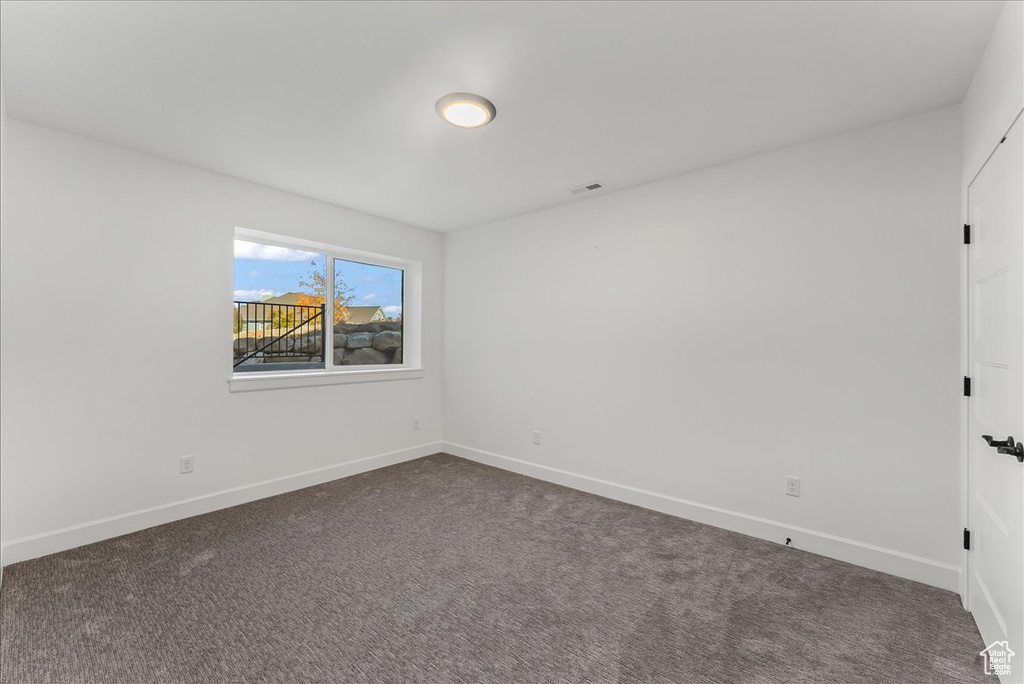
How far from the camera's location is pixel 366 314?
452 centimetres

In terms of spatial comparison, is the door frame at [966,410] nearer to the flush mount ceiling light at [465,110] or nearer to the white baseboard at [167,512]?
the flush mount ceiling light at [465,110]

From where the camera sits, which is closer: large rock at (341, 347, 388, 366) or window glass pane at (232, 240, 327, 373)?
window glass pane at (232, 240, 327, 373)

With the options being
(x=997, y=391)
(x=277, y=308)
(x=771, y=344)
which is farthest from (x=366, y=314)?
(x=997, y=391)

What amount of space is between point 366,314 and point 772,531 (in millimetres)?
3880

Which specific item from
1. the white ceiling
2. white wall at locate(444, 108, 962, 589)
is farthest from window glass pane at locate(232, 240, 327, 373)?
white wall at locate(444, 108, 962, 589)

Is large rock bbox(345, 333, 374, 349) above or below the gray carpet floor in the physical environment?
above

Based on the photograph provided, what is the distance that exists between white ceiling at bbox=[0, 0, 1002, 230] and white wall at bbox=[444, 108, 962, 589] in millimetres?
380

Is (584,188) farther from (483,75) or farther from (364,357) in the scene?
(364,357)

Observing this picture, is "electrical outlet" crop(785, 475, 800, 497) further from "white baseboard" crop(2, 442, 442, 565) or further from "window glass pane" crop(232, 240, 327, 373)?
"window glass pane" crop(232, 240, 327, 373)

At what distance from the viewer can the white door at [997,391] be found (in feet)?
4.93

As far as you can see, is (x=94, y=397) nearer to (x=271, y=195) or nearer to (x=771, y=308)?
(x=271, y=195)

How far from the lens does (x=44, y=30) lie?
68.8 inches

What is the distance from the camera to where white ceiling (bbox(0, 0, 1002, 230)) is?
5.48ft

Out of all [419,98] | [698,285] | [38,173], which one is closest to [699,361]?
[698,285]
